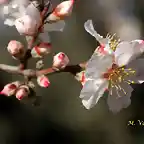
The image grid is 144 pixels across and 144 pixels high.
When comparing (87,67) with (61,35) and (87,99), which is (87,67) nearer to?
(87,99)

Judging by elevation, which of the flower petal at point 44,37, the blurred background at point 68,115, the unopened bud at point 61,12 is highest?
the unopened bud at point 61,12

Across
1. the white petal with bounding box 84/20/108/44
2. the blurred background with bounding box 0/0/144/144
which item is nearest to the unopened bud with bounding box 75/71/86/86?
the white petal with bounding box 84/20/108/44

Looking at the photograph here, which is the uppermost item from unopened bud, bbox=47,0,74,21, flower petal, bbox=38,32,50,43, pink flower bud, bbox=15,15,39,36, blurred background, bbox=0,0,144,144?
unopened bud, bbox=47,0,74,21

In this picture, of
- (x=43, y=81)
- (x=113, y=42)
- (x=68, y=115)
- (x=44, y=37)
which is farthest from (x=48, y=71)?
(x=68, y=115)

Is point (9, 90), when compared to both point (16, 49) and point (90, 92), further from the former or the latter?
point (90, 92)

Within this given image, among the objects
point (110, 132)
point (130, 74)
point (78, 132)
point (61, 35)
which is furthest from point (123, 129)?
point (130, 74)

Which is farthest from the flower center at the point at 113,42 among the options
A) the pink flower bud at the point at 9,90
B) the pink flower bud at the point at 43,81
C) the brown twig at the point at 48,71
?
the pink flower bud at the point at 9,90

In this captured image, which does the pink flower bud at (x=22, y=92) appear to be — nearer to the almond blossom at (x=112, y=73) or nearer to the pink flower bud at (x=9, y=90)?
the pink flower bud at (x=9, y=90)

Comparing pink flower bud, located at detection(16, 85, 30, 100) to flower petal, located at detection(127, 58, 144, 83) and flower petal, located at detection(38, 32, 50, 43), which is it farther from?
flower petal, located at detection(127, 58, 144, 83)
